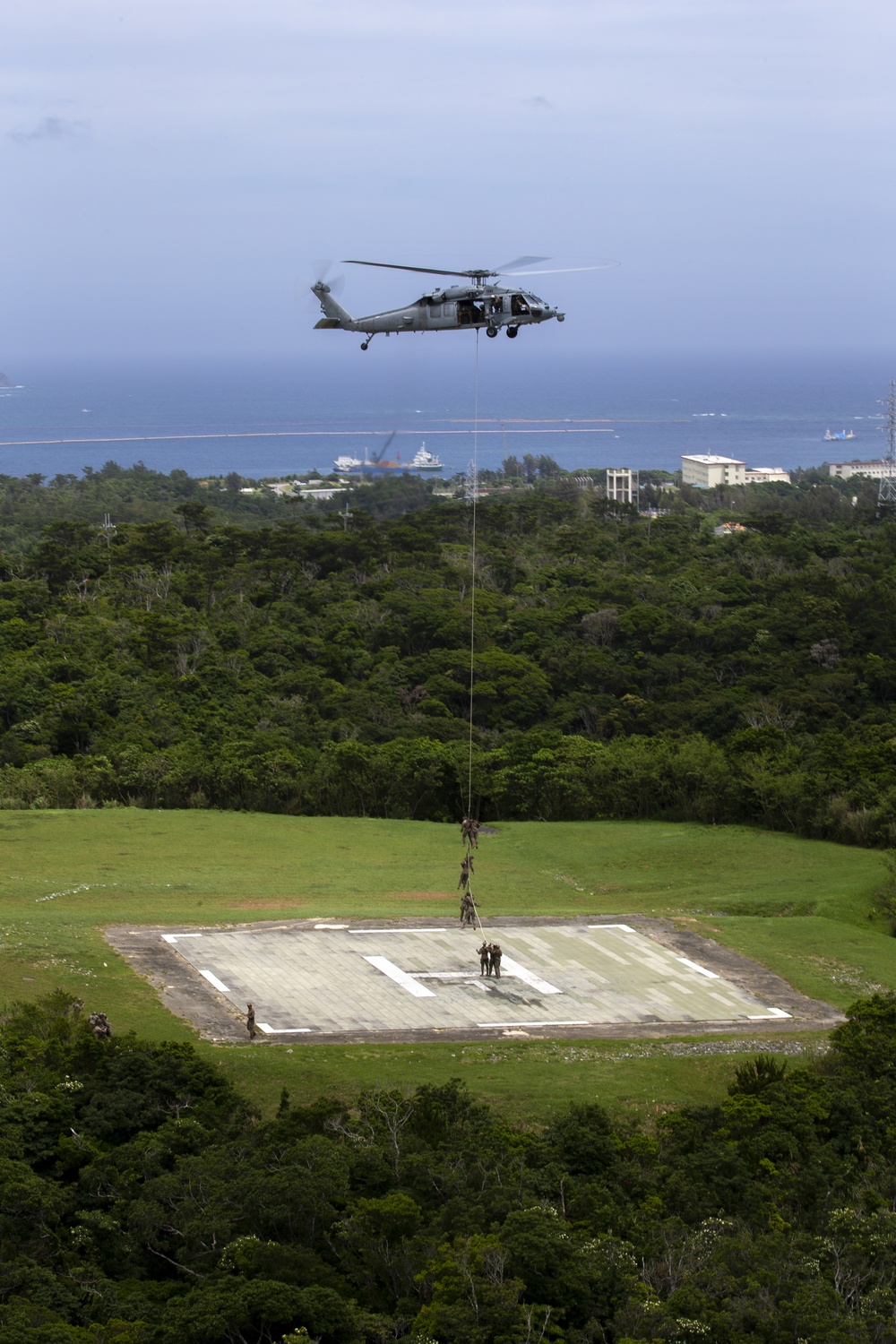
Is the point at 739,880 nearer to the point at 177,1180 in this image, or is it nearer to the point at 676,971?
the point at 676,971

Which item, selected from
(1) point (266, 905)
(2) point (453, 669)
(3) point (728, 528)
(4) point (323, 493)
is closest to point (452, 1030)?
(1) point (266, 905)

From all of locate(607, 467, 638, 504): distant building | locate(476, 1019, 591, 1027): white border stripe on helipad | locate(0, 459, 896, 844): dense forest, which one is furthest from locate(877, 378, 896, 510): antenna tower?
locate(476, 1019, 591, 1027): white border stripe on helipad

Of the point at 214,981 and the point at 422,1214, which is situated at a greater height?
the point at 214,981

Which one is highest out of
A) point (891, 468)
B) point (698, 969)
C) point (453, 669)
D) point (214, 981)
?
point (891, 468)

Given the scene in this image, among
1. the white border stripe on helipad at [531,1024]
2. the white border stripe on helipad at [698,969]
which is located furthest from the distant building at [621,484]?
the white border stripe on helipad at [531,1024]

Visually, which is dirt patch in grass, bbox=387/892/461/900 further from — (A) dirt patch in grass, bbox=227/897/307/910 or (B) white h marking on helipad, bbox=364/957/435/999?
(B) white h marking on helipad, bbox=364/957/435/999

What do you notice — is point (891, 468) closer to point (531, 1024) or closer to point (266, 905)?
point (266, 905)
